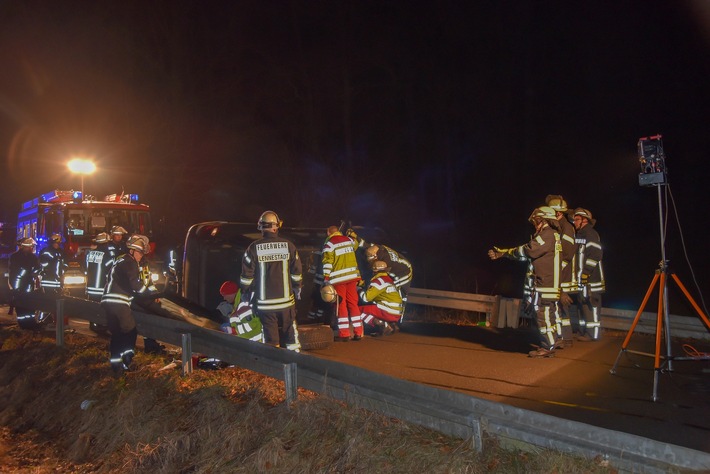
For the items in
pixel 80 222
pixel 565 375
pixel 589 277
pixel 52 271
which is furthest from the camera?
pixel 80 222

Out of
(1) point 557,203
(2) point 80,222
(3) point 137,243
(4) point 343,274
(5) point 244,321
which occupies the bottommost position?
(5) point 244,321

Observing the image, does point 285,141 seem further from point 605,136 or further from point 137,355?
point 137,355

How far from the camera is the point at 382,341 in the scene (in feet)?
30.3

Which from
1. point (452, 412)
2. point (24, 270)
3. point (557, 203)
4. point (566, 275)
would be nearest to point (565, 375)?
point (566, 275)

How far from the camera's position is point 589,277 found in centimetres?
865

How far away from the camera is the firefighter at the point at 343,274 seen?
902cm

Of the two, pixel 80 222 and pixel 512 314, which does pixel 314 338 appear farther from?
pixel 80 222

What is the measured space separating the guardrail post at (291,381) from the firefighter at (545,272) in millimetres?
3423

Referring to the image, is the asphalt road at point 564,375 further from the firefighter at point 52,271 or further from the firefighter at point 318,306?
the firefighter at point 52,271

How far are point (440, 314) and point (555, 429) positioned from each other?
30.3 ft

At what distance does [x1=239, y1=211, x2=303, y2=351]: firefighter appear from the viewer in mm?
7188

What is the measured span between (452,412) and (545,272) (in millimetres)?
4030

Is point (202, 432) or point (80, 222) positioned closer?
point (202, 432)

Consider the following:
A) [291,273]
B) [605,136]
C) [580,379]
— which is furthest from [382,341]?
[605,136]
